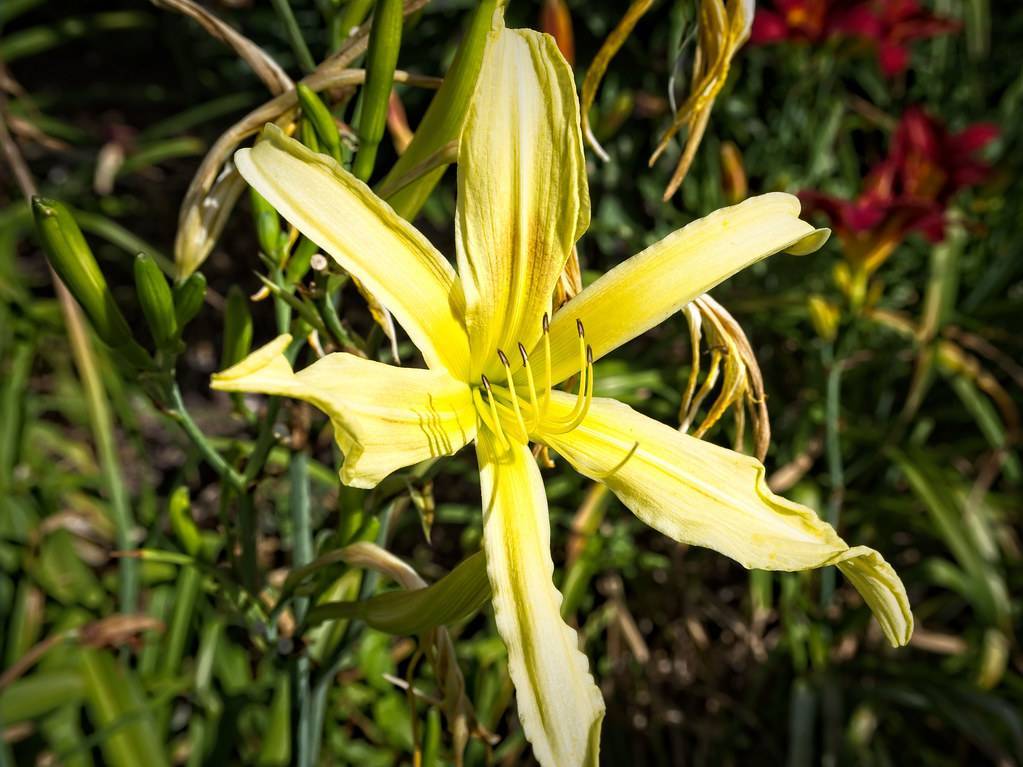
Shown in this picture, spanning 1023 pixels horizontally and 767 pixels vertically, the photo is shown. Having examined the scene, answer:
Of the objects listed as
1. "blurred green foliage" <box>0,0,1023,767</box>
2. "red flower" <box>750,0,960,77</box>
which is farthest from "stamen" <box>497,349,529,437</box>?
"red flower" <box>750,0,960,77</box>

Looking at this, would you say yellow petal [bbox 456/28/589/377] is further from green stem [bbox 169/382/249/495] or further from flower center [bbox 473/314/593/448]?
green stem [bbox 169/382/249/495]

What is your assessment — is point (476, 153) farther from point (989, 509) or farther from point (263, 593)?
point (989, 509)

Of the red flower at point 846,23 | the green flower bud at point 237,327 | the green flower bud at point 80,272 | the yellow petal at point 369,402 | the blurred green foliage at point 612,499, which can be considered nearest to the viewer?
the yellow petal at point 369,402

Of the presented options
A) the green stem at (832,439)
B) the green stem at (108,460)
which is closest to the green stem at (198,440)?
the green stem at (108,460)

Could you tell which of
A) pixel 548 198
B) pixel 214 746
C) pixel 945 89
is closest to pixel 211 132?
pixel 214 746

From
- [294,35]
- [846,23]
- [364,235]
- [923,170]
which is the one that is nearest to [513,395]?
[364,235]

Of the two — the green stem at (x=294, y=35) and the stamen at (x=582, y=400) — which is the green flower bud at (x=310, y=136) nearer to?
the green stem at (x=294, y=35)

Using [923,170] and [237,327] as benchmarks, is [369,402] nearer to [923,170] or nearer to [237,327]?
[237,327]
